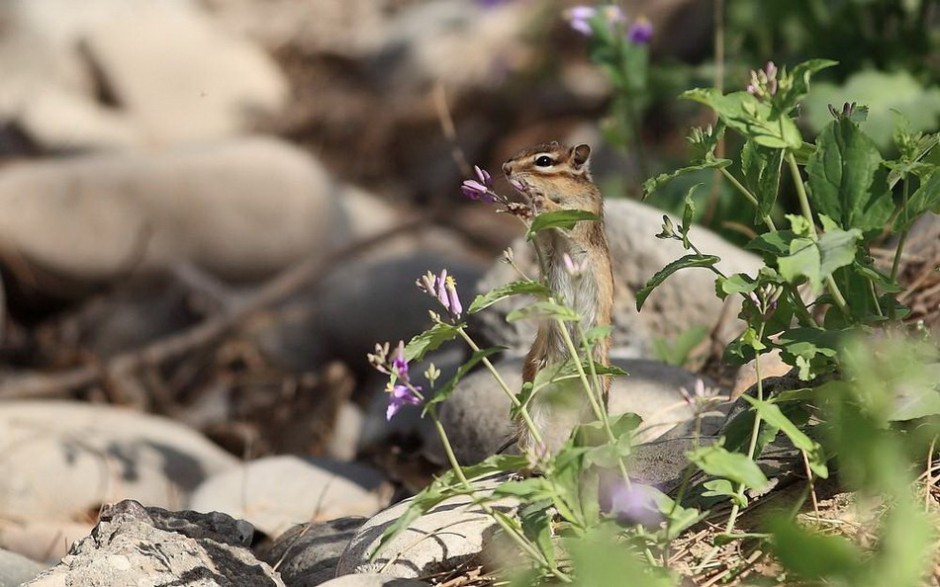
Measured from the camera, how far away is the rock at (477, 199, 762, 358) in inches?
171

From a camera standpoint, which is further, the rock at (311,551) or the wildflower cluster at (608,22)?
the wildflower cluster at (608,22)

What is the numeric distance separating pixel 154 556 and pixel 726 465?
1.24m

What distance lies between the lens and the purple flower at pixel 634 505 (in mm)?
2318

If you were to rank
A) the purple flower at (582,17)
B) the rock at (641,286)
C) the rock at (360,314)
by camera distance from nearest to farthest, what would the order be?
A: 1. the rock at (641,286)
2. the purple flower at (582,17)
3. the rock at (360,314)

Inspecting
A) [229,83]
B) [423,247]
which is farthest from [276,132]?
[423,247]

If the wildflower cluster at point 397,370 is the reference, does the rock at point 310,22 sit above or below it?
below

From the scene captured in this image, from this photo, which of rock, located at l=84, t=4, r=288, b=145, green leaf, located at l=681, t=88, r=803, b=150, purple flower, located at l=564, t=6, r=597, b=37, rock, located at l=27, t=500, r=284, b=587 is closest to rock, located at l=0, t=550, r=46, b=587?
rock, located at l=27, t=500, r=284, b=587

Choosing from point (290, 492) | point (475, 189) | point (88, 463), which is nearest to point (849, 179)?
point (475, 189)

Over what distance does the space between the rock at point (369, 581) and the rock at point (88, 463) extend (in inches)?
83.2

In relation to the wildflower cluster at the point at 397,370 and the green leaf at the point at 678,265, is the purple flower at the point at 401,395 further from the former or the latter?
the green leaf at the point at 678,265

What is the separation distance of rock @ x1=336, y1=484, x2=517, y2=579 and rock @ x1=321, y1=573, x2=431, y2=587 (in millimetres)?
115

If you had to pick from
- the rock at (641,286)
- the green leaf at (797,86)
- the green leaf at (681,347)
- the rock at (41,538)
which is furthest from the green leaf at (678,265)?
the rock at (41,538)

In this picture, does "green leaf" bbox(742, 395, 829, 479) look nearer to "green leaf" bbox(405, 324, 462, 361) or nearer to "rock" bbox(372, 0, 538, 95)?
"green leaf" bbox(405, 324, 462, 361)

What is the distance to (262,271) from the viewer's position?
25.8 feet
